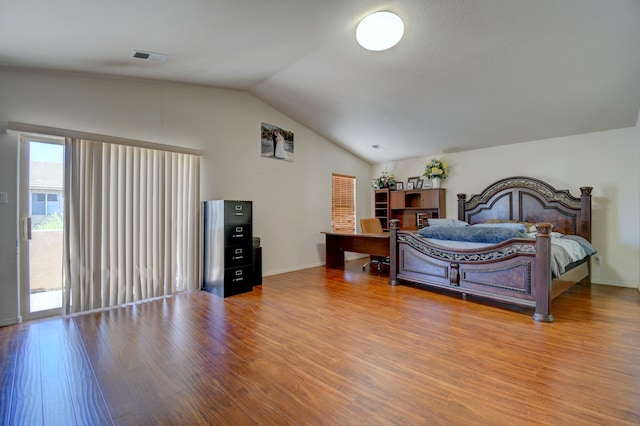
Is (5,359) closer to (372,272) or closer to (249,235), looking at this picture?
(249,235)

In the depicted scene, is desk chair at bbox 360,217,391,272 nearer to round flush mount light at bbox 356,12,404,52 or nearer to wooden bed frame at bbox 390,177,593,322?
wooden bed frame at bbox 390,177,593,322

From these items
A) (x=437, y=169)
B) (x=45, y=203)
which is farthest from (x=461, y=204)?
(x=45, y=203)

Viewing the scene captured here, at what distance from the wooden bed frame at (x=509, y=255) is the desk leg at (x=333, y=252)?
1.64 meters

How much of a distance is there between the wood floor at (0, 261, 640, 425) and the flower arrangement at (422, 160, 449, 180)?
3134mm

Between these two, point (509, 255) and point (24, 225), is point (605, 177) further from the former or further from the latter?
point (24, 225)

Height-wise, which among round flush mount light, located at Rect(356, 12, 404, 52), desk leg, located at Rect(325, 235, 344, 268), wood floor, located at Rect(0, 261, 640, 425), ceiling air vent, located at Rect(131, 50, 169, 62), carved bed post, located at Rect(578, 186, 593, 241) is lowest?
wood floor, located at Rect(0, 261, 640, 425)

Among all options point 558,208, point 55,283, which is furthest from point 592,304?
point 55,283

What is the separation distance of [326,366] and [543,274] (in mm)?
2446

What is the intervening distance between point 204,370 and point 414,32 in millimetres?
3593

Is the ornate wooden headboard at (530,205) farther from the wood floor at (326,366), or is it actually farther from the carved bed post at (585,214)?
the wood floor at (326,366)

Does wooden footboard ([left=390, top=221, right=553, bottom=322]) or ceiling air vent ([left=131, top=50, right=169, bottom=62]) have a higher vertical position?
ceiling air vent ([left=131, top=50, right=169, bottom=62])

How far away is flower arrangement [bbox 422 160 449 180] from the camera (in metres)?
5.85

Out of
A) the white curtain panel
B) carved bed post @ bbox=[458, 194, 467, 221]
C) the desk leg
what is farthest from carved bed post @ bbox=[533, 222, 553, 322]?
the white curtain panel

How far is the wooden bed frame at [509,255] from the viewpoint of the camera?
2.99 meters
